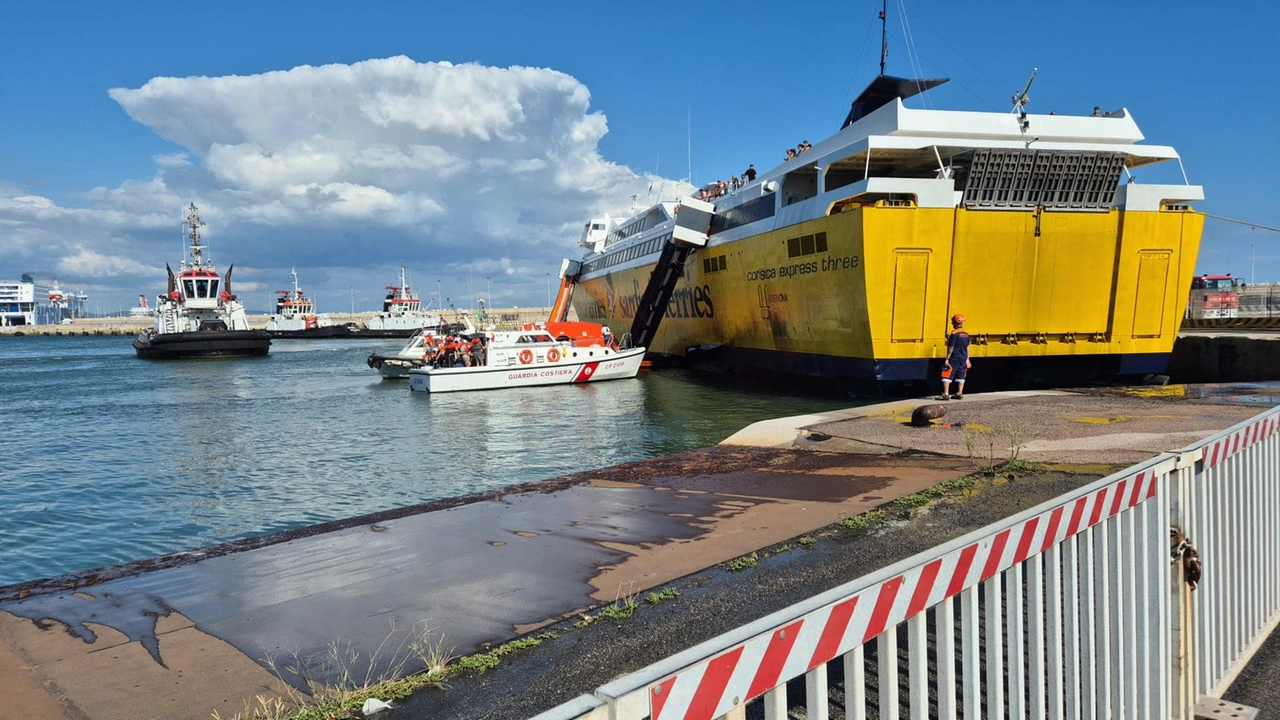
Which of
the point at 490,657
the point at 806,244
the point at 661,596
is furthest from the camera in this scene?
the point at 806,244

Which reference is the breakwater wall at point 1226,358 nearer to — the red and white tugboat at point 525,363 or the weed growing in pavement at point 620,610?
the red and white tugboat at point 525,363

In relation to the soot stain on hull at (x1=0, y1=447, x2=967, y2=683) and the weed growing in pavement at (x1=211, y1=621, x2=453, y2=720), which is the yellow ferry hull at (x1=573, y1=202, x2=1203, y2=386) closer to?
the soot stain on hull at (x1=0, y1=447, x2=967, y2=683)

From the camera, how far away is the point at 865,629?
2.34 m

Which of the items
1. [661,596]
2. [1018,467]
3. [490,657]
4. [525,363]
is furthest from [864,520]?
[525,363]

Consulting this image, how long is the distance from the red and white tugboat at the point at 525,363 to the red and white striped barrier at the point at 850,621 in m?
28.7

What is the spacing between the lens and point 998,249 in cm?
1992

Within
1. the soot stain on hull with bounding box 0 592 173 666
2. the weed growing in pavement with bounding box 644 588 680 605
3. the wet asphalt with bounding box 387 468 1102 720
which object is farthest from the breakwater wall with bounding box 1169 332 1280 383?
the soot stain on hull with bounding box 0 592 173 666

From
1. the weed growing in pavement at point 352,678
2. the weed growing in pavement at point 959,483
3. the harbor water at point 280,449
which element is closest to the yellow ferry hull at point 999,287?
the harbor water at point 280,449

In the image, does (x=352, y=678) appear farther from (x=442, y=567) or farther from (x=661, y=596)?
(x=442, y=567)

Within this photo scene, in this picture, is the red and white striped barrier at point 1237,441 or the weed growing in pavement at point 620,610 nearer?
the red and white striped barrier at point 1237,441

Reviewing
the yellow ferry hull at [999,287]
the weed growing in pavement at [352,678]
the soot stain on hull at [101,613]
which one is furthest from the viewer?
the yellow ferry hull at [999,287]

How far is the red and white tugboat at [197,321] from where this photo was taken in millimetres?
57562

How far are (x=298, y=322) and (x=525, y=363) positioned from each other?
3223 inches

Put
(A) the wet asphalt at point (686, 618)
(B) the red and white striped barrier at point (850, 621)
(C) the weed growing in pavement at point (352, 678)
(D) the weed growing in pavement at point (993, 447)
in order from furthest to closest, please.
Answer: (D) the weed growing in pavement at point (993, 447), (A) the wet asphalt at point (686, 618), (C) the weed growing in pavement at point (352, 678), (B) the red and white striped barrier at point (850, 621)
